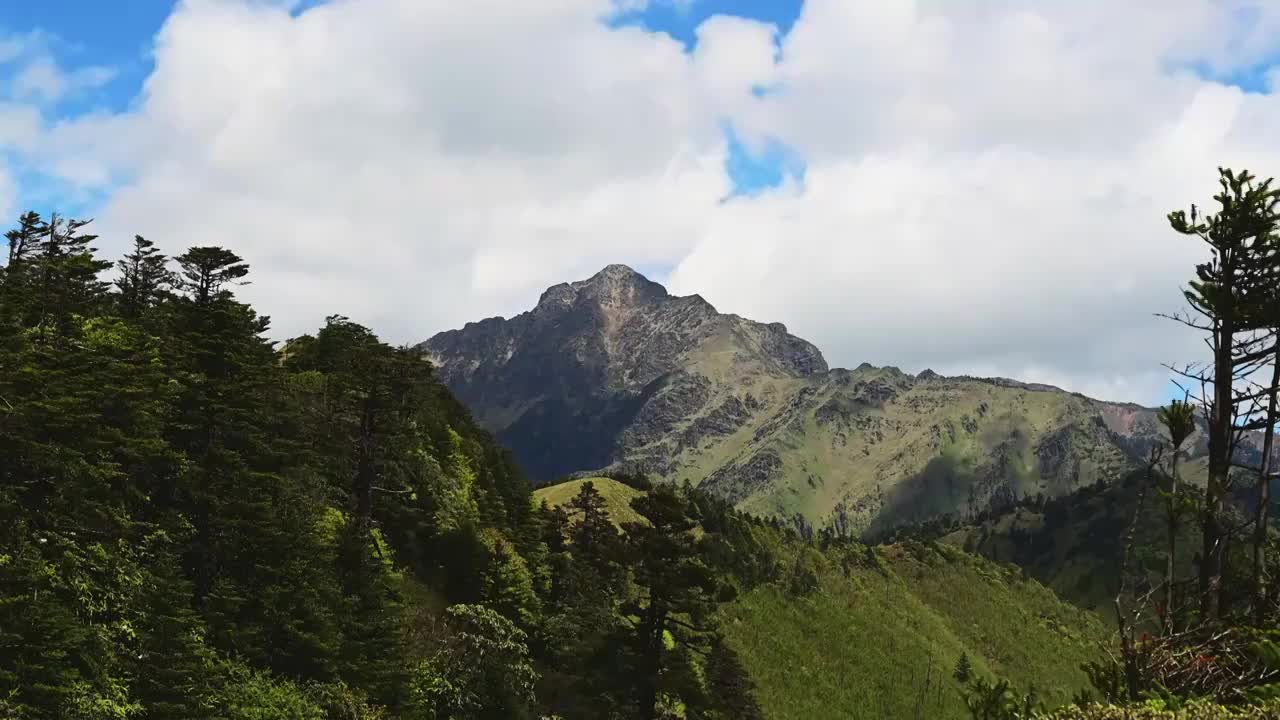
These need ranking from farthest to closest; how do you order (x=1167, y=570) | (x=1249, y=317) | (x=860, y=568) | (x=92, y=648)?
(x=860, y=568)
(x=92, y=648)
(x=1249, y=317)
(x=1167, y=570)

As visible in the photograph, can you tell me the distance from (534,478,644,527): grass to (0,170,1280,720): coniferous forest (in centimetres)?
5224

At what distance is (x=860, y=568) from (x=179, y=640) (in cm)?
14147

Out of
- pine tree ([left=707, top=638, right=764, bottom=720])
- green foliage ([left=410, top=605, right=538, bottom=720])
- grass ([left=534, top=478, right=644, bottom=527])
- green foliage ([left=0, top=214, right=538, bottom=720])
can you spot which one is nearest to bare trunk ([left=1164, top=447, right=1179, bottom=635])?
green foliage ([left=0, top=214, right=538, bottom=720])

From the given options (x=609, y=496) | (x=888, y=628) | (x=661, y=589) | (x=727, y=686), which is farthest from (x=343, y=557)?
(x=888, y=628)

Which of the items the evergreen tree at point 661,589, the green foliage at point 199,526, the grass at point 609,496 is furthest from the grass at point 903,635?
the evergreen tree at point 661,589

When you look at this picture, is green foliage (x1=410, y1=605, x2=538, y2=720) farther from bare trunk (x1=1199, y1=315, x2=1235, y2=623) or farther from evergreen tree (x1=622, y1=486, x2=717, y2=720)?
bare trunk (x1=1199, y1=315, x2=1235, y2=623)

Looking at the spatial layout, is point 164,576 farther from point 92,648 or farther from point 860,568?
point 860,568

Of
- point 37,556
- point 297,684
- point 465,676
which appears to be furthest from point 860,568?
point 37,556

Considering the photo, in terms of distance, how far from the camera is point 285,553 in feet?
125

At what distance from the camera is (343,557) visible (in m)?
42.9

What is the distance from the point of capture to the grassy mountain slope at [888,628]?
108250 millimetres

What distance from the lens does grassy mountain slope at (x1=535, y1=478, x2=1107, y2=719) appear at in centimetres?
10825

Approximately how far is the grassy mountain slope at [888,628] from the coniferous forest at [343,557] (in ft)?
154

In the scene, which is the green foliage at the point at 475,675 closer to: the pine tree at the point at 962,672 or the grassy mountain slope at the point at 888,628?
the grassy mountain slope at the point at 888,628
